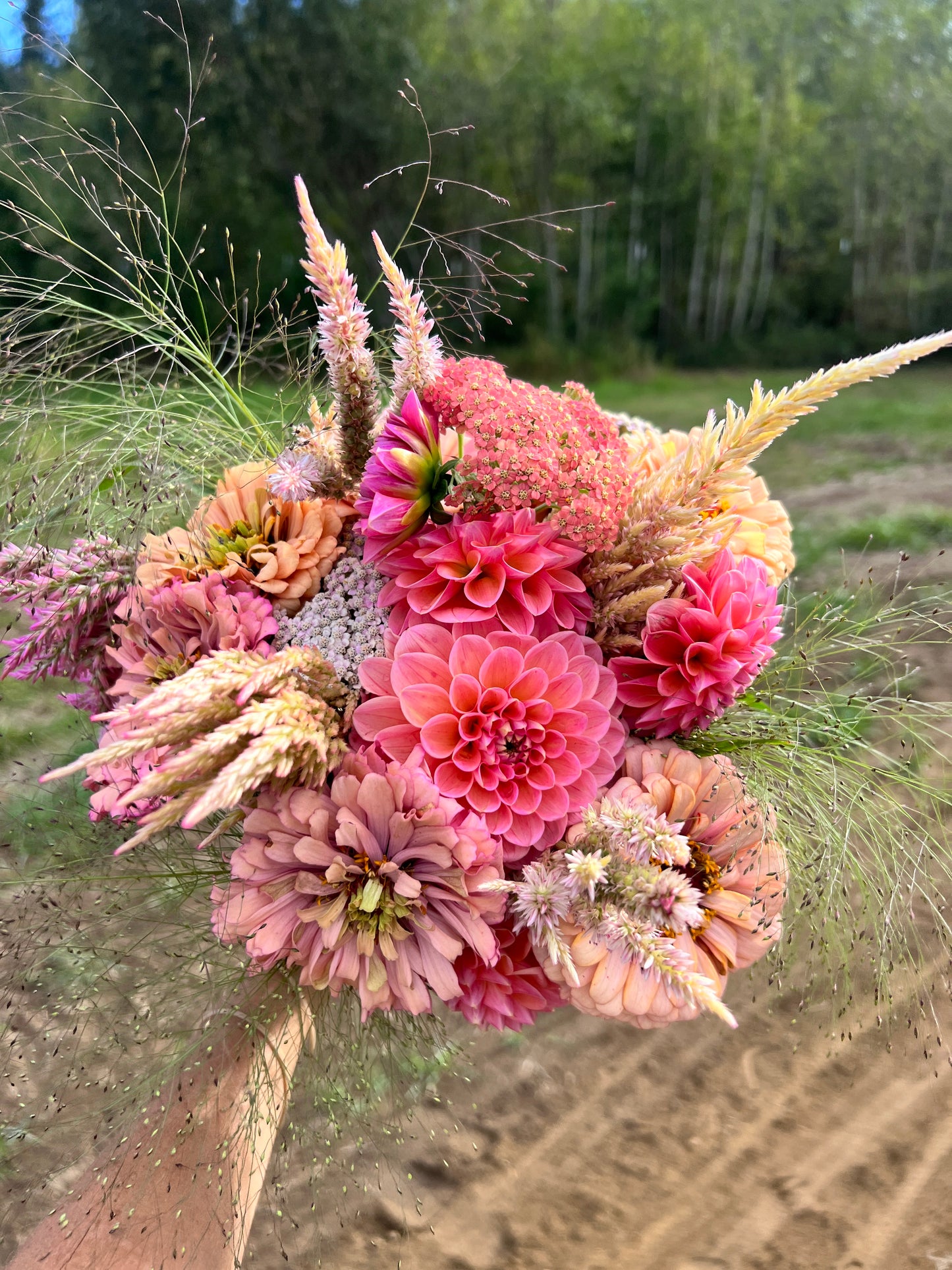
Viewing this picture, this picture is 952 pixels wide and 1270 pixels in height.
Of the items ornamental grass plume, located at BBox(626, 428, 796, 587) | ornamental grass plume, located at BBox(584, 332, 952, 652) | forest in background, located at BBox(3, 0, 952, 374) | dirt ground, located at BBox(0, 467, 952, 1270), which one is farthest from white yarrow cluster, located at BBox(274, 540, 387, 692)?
forest in background, located at BBox(3, 0, 952, 374)

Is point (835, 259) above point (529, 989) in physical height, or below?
below

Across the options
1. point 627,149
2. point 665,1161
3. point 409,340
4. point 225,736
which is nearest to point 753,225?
point 627,149

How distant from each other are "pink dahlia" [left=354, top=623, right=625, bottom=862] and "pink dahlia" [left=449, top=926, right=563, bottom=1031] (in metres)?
0.12

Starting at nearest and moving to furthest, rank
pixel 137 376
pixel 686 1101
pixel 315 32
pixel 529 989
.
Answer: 1. pixel 529 989
2. pixel 137 376
3. pixel 686 1101
4. pixel 315 32

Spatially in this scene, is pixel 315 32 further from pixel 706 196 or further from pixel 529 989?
pixel 529 989

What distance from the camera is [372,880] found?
2.48 feet

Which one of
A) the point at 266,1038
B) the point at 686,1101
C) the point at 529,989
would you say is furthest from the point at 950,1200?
the point at 266,1038

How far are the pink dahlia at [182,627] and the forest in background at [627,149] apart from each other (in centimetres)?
869

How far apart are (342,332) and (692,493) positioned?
34 centimetres

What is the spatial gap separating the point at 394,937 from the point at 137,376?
735 millimetres

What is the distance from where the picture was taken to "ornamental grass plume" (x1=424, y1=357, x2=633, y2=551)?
2.68 ft

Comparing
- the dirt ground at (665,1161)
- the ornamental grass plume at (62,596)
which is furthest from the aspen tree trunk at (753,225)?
the ornamental grass plume at (62,596)

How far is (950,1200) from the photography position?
1.35 meters

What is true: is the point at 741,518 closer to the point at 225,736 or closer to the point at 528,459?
the point at 528,459
